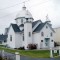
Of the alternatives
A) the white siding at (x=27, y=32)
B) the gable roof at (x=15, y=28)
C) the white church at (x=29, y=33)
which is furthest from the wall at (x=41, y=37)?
the gable roof at (x=15, y=28)

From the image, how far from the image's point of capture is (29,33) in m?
44.6

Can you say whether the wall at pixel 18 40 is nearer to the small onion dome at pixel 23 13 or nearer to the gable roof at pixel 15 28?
the gable roof at pixel 15 28

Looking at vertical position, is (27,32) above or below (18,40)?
above

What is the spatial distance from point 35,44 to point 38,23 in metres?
6.16

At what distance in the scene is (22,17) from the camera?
165ft

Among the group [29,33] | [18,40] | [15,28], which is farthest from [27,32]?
[15,28]

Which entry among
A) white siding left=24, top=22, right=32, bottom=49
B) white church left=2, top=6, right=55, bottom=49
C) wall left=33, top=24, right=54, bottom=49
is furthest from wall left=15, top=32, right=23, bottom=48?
wall left=33, top=24, right=54, bottom=49

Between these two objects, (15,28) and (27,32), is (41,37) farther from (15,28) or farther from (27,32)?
(15,28)

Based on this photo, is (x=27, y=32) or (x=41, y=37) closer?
(x=27, y=32)

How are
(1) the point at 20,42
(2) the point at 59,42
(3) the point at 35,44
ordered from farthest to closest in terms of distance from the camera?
(2) the point at 59,42
(1) the point at 20,42
(3) the point at 35,44

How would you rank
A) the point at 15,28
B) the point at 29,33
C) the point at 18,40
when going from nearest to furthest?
1. the point at 29,33
2. the point at 18,40
3. the point at 15,28

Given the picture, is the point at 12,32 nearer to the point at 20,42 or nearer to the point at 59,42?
the point at 20,42

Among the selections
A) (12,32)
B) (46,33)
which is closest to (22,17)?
(12,32)

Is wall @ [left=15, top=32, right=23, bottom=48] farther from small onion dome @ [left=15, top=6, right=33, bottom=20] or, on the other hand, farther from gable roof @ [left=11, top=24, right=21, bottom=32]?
small onion dome @ [left=15, top=6, right=33, bottom=20]
